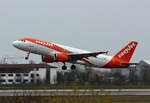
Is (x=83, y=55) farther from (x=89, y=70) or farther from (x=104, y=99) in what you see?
(x=104, y=99)

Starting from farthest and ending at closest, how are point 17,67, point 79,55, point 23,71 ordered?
point 17,67, point 23,71, point 79,55

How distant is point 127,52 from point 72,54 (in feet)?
39.7

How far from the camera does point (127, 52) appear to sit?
58938 millimetres

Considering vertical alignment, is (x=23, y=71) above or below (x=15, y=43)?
below

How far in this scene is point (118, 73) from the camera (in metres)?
70.5

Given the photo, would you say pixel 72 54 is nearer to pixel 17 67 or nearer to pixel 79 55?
pixel 79 55

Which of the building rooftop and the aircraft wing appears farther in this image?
the building rooftop

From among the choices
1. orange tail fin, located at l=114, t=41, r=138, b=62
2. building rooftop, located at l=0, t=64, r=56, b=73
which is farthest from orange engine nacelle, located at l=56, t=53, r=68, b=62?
building rooftop, located at l=0, t=64, r=56, b=73

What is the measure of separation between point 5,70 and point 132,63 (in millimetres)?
51999

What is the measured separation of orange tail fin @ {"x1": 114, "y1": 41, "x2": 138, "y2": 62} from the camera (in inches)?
2281

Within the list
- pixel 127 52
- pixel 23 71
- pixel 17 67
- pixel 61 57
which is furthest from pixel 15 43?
pixel 17 67

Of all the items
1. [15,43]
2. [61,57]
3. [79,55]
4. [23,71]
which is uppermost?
[15,43]

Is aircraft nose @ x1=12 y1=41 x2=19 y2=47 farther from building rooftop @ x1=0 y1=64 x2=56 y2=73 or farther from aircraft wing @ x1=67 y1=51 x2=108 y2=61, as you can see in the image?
building rooftop @ x1=0 y1=64 x2=56 y2=73

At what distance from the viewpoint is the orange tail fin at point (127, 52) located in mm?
57938
